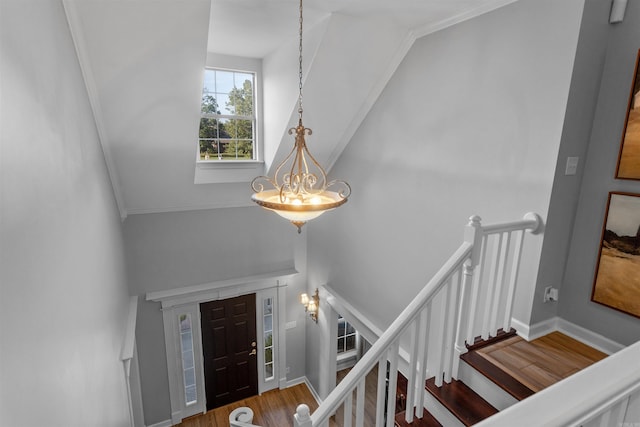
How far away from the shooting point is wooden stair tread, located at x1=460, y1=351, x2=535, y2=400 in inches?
81.0

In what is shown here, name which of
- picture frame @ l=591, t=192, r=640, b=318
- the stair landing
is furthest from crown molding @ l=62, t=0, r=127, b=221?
picture frame @ l=591, t=192, r=640, b=318

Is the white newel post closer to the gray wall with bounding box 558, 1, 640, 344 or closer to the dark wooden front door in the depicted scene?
the gray wall with bounding box 558, 1, 640, 344

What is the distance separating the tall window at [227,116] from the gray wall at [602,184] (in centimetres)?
364

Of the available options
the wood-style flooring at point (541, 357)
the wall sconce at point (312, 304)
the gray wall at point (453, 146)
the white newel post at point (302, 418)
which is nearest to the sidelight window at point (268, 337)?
the wall sconce at point (312, 304)

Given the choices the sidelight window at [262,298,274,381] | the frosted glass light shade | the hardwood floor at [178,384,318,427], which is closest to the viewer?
the frosted glass light shade

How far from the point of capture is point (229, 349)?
5.52 metres

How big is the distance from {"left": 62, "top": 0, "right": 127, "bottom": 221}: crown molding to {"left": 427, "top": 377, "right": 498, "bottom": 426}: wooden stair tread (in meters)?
3.36

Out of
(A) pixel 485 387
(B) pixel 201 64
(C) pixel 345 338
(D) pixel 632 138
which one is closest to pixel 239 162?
(B) pixel 201 64

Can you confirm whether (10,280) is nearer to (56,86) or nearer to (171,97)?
(56,86)

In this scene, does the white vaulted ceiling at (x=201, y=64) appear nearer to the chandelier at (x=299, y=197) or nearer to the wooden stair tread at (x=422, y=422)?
the chandelier at (x=299, y=197)

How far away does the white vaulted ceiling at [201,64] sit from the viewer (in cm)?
257

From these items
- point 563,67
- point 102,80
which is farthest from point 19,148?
point 563,67

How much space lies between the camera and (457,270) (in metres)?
2.14

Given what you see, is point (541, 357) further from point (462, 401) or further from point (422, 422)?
point (422, 422)
